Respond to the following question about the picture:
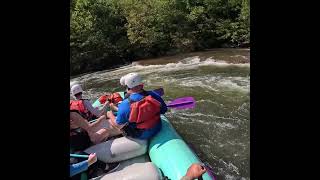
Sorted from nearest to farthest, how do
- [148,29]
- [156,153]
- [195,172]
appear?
[195,172], [156,153], [148,29]

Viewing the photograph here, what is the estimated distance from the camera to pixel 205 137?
4574 millimetres

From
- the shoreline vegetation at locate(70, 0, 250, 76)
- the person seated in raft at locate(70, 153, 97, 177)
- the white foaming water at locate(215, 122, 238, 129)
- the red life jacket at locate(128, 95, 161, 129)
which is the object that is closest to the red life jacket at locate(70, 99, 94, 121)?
the red life jacket at locate(128, 95, 161, 129)

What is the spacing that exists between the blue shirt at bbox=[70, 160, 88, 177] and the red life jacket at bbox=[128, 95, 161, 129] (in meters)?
0.67

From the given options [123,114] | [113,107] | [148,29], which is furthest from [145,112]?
[148,29]

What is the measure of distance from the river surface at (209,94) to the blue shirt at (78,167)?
60.4 inches

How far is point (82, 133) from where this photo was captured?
3.26 metres

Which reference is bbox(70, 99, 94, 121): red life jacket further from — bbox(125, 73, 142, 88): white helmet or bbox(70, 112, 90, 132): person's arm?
bbox(125, 73, 142, 88): white helmet

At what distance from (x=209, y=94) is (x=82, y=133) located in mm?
3609

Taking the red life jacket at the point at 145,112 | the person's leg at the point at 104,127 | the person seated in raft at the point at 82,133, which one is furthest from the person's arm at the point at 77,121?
the red life jacket at the point at 145,112

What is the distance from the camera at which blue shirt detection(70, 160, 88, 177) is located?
105 inches

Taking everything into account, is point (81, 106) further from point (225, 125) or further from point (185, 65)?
point (185, 65)

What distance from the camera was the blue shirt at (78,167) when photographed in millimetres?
2668
